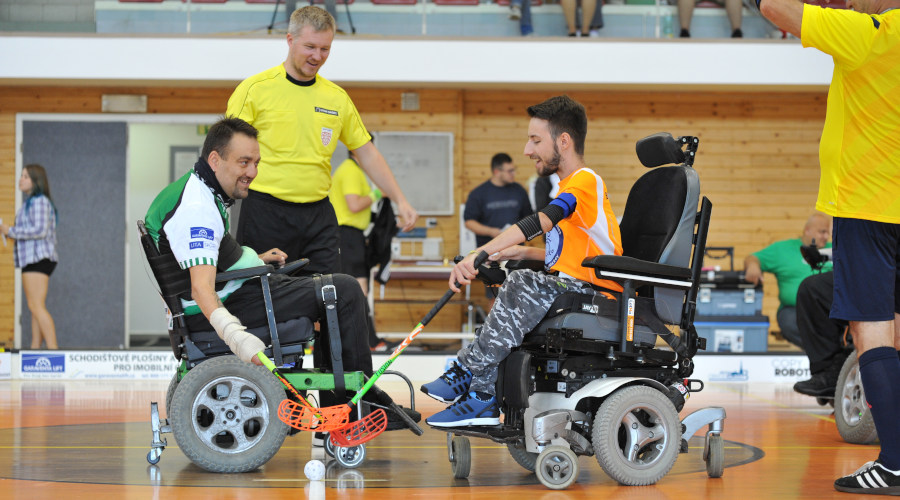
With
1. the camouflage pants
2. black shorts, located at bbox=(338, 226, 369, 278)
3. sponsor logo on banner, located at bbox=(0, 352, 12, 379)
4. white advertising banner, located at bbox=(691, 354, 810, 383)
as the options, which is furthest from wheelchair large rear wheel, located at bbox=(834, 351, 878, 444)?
sponsor logo on banner, located at bbox=(0, 352, 12, 379)

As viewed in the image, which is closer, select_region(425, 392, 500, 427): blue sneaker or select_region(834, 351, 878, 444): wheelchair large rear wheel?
select_region(425, 392, 500, 427): blue sneaker

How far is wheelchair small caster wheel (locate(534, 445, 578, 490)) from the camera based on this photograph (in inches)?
109

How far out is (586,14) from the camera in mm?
8695

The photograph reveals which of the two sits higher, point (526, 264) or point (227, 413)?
point (526, 264)

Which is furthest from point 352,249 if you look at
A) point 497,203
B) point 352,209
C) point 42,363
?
point 42,363

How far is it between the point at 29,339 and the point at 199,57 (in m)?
3.11

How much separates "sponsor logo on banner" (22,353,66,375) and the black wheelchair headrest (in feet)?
17.7

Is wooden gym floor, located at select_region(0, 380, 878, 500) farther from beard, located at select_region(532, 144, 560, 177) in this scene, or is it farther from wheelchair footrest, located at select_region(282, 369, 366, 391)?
beard, located at select_region(532, 144, 560, 177)

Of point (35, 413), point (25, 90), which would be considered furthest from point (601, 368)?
point (25, 90)

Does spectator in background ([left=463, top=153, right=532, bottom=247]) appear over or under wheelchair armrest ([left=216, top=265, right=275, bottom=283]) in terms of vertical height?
over

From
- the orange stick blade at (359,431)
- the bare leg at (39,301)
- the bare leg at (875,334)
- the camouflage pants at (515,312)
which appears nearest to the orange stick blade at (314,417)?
the orange stick blade at (359,431)

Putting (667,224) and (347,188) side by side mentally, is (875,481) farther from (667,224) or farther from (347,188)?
(347,188)

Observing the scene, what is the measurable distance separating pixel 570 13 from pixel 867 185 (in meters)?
6.22

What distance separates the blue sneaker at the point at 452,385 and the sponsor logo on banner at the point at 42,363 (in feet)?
16.4
